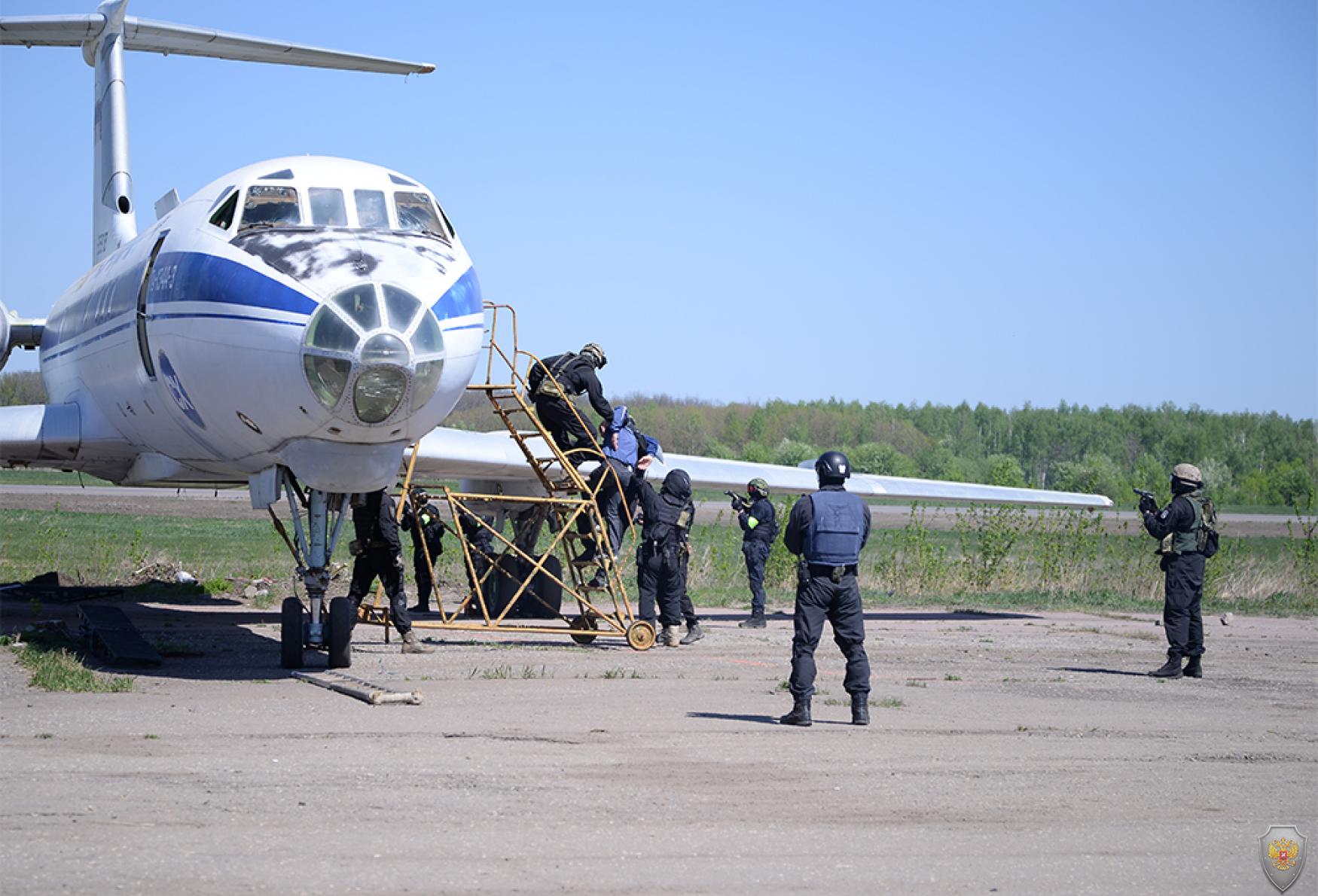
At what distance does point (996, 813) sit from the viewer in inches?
273

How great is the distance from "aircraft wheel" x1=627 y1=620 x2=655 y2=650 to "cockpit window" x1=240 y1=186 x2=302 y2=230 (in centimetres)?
554

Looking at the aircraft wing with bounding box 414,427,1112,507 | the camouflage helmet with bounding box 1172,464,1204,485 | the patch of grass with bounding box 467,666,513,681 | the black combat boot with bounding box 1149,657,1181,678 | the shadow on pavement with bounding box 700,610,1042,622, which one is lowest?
the shadow on pavement with bounding box 700,610,1042,622

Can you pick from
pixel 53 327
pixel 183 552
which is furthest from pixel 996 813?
pixel 183 552

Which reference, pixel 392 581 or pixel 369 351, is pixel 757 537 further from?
pixel 369 351

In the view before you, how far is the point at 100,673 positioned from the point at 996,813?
24.4 ft

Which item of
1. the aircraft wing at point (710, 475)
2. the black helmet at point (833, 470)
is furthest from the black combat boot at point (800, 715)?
the aircraft wing at point (710, 475)

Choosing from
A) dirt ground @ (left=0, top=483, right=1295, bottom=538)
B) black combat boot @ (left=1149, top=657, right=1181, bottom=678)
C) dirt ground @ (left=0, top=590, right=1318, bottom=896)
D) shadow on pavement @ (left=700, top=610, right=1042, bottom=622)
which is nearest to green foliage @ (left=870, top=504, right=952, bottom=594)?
shadow on pavement @ (left=700, top=610, right=1042, bottom=622)

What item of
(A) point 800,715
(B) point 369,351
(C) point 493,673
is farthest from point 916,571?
(B) point 369,351

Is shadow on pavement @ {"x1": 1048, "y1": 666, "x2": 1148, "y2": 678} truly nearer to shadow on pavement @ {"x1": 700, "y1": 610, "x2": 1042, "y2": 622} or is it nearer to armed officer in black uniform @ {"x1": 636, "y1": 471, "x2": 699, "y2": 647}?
armed officer in black uniform @ {"x1": 636, "y1": 471, "x2": 699, "y2": 647}

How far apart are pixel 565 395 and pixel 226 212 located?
4.86 metres

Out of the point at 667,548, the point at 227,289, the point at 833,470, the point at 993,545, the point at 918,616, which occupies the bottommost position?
the point at 918,616

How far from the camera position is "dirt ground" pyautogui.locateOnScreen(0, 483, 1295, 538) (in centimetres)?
3912

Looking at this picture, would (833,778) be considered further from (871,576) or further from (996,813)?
(871,576)

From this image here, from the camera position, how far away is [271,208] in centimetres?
1142
